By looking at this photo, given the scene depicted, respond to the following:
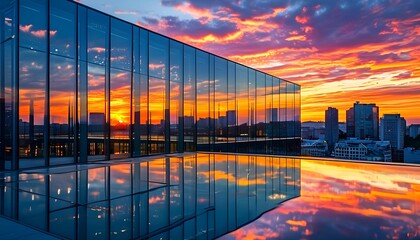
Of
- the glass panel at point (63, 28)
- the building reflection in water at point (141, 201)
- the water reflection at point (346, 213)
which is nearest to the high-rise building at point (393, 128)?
the water reflection at point (346, 213)

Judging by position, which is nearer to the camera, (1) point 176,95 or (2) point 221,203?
(2) point 221,203

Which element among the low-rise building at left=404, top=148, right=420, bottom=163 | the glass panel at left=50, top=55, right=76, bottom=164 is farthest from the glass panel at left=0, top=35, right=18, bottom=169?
the low-rise building at left=404, top=148, right=420, bottom=163

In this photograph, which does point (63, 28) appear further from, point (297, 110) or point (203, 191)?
point (297, 110)

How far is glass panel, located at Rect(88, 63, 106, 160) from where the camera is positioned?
8.73 meters

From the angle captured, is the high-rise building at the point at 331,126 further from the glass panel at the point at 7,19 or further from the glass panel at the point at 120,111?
the glass panel at the point at 7,19

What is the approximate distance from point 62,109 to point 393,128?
37.0 metres

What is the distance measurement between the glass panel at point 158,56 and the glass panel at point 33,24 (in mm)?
4066

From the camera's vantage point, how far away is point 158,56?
11328 millimetres

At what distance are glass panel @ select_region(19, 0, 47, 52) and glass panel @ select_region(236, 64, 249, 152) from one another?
10.4 meters

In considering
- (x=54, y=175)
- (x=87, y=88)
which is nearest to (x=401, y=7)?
(x=87, y=88)

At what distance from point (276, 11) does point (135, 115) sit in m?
6.29

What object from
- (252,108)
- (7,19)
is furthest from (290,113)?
(7,19)

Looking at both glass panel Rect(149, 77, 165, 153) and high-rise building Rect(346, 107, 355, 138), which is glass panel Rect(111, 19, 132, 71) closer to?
glass panel Rect(149, 77, 165, 153)

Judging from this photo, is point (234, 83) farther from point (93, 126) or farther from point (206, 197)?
point (206, 197)
